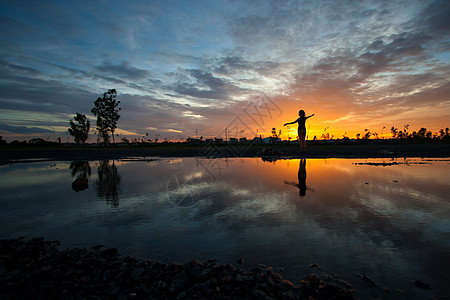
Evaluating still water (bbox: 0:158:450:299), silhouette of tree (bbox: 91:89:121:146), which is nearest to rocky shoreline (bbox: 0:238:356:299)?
still water (bbox: 0:158:450:299)

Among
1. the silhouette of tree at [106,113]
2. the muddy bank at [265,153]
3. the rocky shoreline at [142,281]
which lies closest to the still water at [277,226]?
the rocky shoreline at [142,281]

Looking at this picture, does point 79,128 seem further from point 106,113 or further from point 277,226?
point 277,226

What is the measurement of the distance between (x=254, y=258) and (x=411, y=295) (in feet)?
10.5

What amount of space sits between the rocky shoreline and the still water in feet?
1.45

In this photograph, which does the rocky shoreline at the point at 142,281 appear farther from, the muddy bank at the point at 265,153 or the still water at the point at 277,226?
the muddy bank at the point at 265,153

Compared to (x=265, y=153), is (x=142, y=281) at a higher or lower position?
lower

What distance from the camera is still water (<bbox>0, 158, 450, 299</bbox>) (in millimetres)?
5305

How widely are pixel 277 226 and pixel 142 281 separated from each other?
473 cm

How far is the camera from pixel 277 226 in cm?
779

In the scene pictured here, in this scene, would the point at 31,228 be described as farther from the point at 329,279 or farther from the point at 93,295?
the point at 329,279

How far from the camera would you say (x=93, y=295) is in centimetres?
443

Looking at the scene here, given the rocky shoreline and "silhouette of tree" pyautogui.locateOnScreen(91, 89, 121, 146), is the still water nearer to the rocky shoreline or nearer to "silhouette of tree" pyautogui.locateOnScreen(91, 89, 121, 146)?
the rocky shoreline

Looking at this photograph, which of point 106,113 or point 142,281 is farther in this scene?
point 106,113

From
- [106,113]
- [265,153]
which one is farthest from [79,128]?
[265,153]
